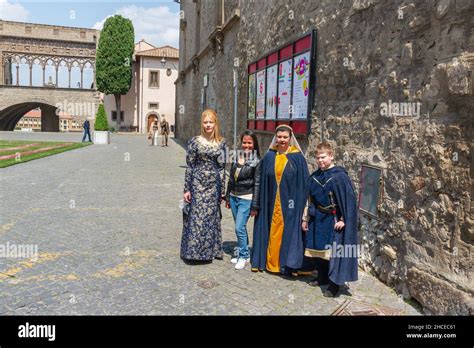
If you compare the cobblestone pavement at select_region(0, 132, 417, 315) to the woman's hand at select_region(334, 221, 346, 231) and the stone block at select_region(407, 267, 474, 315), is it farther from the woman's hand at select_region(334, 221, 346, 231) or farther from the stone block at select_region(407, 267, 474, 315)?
the woman's hand at select_region(334, 221, 346, 231)

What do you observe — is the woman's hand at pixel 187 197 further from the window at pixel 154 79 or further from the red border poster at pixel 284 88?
the window at pixel 154 79

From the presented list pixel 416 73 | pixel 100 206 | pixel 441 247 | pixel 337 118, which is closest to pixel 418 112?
pixel 416 73

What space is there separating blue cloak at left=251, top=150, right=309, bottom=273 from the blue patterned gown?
63cm

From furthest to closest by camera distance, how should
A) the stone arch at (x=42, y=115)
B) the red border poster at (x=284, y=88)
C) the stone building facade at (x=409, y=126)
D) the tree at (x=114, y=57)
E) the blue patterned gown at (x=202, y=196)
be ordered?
1. the stone arch at (x=42, y=115)
2. the tree at (x=114, y=57)
3. the red border poster at (x=284, y=88)
4. the blue patterned gown at (x=202, y=196)
5. the stone building facade at (x=409, y=126)

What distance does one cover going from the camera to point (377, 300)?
4.05 m

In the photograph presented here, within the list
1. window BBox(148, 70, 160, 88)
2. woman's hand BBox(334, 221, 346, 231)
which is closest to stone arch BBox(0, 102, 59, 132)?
window BBox(148, 70, 160, 88)

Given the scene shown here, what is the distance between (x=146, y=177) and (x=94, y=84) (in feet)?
125

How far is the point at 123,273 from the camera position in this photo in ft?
14.9

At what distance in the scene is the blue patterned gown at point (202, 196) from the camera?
486 centimetres

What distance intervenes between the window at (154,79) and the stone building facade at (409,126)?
4338cm

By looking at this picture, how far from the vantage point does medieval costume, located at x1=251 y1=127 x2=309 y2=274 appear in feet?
14.9

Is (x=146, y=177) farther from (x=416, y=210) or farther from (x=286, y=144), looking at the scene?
(x=416, y=210)

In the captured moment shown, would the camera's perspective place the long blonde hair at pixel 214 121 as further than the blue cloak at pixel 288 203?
Yes

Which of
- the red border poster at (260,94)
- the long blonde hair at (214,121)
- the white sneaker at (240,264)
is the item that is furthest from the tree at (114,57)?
the white sneaker at (240,264)
